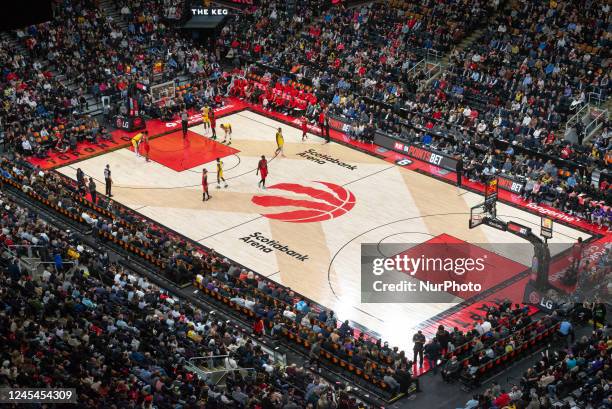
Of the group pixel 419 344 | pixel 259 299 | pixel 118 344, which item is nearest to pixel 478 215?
pixel 419 344

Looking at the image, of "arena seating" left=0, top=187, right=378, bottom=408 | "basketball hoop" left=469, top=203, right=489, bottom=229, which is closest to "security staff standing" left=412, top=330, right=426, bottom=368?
"arena seating" left=0, top=187, right=378, bottom=408

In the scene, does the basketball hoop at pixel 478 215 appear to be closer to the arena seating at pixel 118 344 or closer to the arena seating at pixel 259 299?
the arena seating at pixel 259 299

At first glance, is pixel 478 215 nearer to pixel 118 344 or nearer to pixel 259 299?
pixel 259 299

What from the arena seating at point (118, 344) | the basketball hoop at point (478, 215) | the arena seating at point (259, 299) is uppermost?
the basketball hoop at point (478, 215)

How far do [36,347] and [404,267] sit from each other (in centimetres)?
1684

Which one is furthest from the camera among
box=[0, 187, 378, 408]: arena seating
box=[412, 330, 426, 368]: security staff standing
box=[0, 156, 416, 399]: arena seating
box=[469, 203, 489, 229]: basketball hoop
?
box=[469, 203, 489, 229]: basketball hoop

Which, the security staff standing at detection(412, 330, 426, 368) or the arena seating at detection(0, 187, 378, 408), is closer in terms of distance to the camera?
the arena seating at detection(0, 187, 378, 408)

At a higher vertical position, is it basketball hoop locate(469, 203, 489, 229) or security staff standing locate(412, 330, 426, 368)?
basketball hoop locate(469, 203, 489, 229)

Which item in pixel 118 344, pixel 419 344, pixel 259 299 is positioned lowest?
pixel 259 299


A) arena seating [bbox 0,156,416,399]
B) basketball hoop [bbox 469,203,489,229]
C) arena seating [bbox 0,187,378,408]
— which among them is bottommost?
arena seating [bbox 0,156,416,399]

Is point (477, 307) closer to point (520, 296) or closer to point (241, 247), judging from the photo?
point (520, 296)

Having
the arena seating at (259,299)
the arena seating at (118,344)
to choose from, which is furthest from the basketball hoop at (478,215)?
the arena seating at (118,344)

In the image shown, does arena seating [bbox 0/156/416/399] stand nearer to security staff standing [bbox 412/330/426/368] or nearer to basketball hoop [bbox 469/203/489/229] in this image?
security staff standing [bbox 412/330/426/368]

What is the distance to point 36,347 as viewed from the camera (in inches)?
1391
